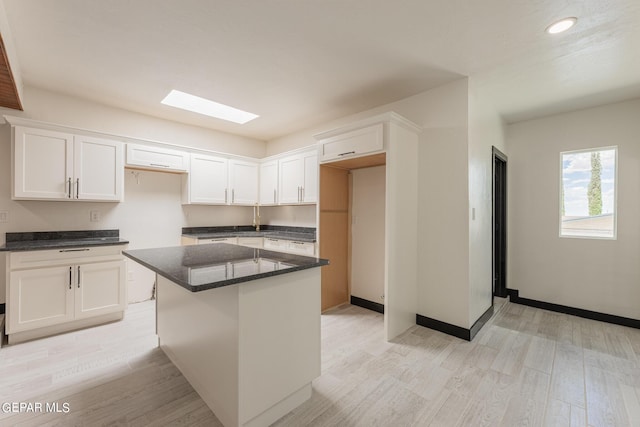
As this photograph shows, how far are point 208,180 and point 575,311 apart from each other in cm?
527

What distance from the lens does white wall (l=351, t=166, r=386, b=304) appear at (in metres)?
3.48

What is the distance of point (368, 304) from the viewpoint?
3.58 metres

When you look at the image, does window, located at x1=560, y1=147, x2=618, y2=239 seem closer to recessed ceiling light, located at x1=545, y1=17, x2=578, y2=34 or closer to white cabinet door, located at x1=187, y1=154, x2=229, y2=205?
recessed ceiling light, located at x1=545, y1=17, x2=578, y2=34

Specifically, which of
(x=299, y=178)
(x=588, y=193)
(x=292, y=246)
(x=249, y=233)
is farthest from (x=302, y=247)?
(x=588, y=193)

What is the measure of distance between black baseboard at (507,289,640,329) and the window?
91 centimetres

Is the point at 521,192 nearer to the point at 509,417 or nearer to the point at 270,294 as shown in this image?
the point at 509,417

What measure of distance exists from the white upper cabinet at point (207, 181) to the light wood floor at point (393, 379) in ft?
6.22

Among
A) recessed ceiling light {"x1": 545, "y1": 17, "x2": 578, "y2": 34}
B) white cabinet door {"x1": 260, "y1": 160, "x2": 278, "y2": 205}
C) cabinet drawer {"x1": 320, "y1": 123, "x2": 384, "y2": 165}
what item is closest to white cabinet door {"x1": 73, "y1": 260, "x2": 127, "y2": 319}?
white cabinet door {"x1": 260, "y1": 160, "x2": 278, "y2": 205}

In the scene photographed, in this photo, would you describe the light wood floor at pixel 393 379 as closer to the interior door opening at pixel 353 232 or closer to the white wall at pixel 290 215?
the interior door opening at pixel 353 232

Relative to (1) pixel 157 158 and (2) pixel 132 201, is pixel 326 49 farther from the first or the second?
(2) pixel 132 201

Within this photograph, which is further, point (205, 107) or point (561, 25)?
point (205, 107)

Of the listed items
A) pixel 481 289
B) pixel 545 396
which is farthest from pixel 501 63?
Result: pixel 545 396

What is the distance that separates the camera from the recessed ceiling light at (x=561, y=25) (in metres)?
1.86

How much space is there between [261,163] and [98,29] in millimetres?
Answer: 2843
